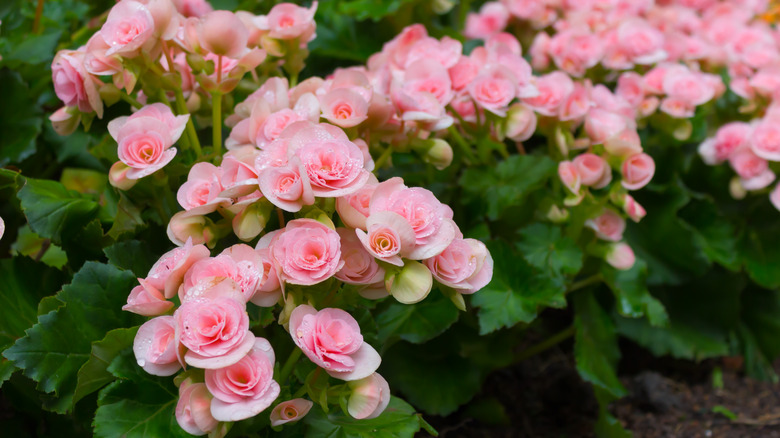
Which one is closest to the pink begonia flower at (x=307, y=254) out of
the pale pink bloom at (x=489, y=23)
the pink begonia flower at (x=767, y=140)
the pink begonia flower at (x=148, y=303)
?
the pink begonia flower at (x=148, y=303)

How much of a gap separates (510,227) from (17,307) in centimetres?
86

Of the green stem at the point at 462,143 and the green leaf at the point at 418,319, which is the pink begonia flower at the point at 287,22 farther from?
the green leaf at the point at 418,319

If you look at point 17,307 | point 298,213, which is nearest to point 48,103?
point 17,307

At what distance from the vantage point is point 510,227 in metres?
1.37

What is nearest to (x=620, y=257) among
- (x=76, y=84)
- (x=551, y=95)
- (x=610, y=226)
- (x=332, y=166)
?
(x=610, y=226)

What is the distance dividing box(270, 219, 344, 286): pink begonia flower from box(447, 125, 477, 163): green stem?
51 centimetres

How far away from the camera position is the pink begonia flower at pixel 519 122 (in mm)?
1139

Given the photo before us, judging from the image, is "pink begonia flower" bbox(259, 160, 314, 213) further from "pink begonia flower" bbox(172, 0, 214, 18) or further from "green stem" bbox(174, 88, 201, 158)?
"pink begonia flower" bbox(172, 0, 214, 18)

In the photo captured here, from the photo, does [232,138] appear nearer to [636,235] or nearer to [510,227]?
[510,227]

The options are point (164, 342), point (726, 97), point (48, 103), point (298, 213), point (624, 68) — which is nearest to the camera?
point (164, 342)

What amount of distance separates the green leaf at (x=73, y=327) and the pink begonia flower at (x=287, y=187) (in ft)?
0.82

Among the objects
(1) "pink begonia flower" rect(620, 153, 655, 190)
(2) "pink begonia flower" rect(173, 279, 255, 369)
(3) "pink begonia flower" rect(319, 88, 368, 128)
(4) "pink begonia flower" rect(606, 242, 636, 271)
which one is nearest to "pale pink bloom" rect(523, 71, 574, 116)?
(1) "pink begonia flower" rect(620, 153, 655, 190)

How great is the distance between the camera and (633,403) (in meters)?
1.55

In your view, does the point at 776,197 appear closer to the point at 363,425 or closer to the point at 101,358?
the point at 363,425
